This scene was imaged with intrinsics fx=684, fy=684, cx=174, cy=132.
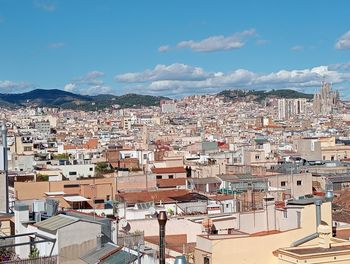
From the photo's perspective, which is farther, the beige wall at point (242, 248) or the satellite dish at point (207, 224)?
the satellite dish at point (207, 224)

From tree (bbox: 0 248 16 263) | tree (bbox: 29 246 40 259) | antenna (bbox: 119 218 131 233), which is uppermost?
tree (bbox: 29 246 40 259)

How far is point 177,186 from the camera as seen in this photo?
42.1 meters

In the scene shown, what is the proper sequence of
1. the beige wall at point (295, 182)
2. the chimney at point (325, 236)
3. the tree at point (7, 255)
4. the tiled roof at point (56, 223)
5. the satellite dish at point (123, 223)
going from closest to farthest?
the chimney at point (325, 236), the tiled roof at point (56, 223), the tree at point (7, 255), the satellite dish at point (123, 223), the beige wall at point (295, 182)

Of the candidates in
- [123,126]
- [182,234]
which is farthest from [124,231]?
[123,126]

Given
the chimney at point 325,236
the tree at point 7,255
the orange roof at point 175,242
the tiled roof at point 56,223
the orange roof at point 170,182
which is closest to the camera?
the chimney at point 325,236

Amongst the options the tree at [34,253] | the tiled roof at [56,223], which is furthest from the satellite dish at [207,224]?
the tree at [34,253]

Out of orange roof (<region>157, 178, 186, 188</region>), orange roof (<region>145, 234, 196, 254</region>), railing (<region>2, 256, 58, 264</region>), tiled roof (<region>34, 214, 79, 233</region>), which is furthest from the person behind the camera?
orange roof (<region>157, 178, 186, 188</region>)

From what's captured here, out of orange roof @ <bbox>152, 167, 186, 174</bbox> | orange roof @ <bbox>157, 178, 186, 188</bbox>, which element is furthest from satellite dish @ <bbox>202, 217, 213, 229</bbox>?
orange roof @ <bbox>152, 167, 186, 174</bbox>

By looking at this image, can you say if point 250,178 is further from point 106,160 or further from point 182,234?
point 106,160

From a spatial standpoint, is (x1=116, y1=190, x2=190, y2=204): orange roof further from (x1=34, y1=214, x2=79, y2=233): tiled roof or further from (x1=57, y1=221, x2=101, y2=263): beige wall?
(x1=57, y1=221, x2=101, y2=263): beige wall

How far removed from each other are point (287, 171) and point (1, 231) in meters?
29.3

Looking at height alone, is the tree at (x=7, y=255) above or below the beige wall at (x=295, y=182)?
above

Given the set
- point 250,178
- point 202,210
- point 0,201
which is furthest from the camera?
point 250,178

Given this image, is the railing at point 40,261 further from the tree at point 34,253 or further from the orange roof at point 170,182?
the orange roof at point 170,182
